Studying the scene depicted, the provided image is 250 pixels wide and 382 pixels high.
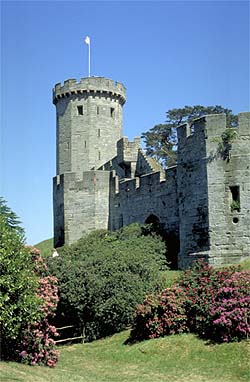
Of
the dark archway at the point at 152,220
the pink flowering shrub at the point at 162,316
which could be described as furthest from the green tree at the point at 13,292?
the dark archway at the point at 152,220

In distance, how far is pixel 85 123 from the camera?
4584 centimetres

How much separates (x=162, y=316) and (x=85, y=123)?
28111mm

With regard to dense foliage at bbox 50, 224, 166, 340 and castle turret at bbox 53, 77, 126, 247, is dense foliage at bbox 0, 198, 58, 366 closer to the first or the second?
dense foliage at bbox 50, 224, 166, 340

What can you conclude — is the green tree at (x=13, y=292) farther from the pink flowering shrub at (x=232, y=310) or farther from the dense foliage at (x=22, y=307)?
the pink flowering shrub at (x=232, y=310)

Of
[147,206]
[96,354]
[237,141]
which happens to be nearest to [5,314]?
[96,354]

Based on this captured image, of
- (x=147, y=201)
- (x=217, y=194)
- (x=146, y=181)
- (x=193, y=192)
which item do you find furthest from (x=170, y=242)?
(x=217, y=194)

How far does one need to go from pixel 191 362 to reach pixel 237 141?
10.4 m

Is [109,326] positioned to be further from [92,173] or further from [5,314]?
[92,173]

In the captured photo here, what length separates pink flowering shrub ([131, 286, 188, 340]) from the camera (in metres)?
19.5

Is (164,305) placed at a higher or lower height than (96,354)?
higher

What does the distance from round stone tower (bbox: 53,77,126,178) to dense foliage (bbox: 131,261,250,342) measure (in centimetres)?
2584

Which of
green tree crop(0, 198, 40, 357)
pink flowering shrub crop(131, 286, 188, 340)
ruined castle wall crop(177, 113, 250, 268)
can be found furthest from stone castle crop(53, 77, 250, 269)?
green tree crop(0, 198, 40, 357)

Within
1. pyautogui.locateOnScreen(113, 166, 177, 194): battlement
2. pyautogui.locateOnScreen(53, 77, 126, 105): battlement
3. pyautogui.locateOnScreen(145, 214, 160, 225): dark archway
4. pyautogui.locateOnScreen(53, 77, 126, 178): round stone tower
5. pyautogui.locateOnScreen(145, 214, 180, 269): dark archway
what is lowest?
pyautogui.locateOnScreen(145, 214, 180, 269): dark archway

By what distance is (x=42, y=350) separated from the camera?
714 inches
